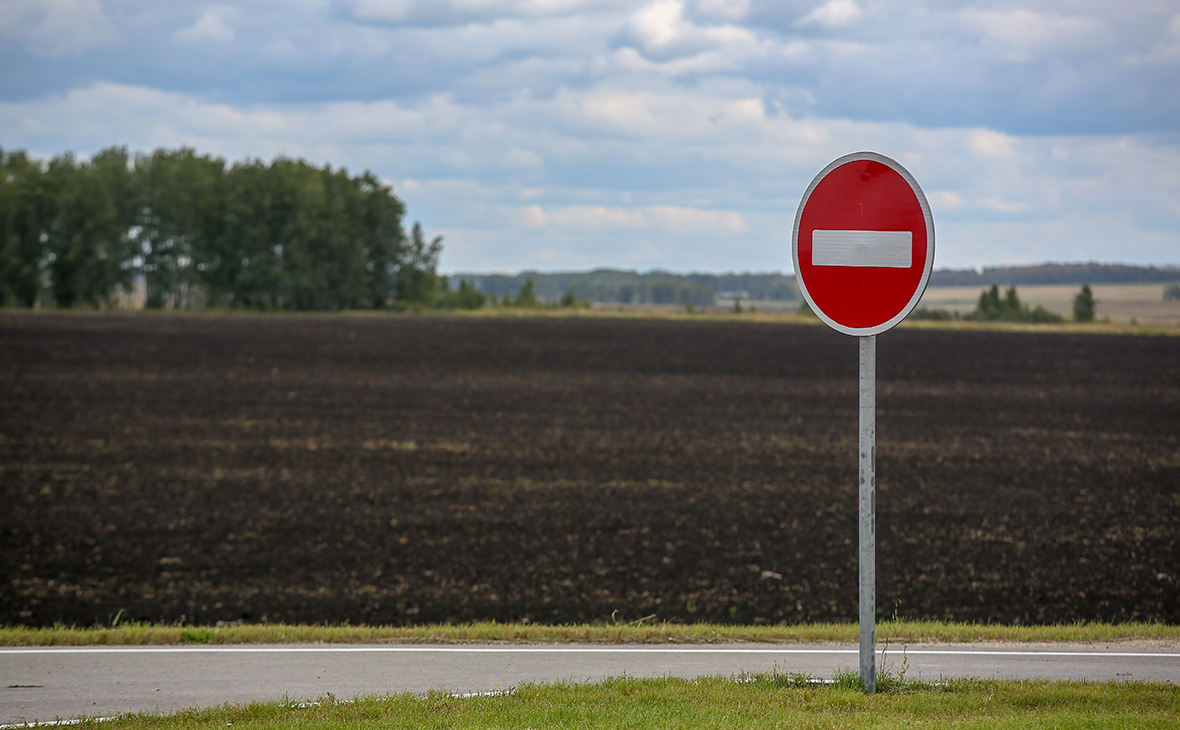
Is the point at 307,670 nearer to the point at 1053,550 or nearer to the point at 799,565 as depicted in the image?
the point at 799,565

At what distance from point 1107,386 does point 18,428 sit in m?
32.7

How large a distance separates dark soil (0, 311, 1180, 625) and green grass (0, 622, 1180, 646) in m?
1.60

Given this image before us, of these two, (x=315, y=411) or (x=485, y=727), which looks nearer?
(x=485, y=727)

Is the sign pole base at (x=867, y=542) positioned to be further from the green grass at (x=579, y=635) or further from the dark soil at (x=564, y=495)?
the dark soil at (x=564, y=495)

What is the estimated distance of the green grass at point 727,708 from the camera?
16.6 feet

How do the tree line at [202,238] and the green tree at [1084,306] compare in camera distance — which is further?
the tree line at [202,238]

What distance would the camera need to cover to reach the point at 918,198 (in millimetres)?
5625

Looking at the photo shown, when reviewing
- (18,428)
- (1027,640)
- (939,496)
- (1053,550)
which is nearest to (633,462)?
(939,496)

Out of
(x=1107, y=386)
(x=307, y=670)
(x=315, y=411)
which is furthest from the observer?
(x=1107, y=386)

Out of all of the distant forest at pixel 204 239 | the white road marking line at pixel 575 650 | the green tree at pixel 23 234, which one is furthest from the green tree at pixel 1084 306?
the green tree at pixel 23 234

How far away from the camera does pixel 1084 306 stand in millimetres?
79062

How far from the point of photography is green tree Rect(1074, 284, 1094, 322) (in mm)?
78250

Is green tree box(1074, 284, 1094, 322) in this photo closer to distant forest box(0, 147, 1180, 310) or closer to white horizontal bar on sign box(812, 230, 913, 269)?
distant forest box(0, 147, 1180, 310)

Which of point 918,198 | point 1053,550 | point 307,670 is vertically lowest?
point 1053,550
